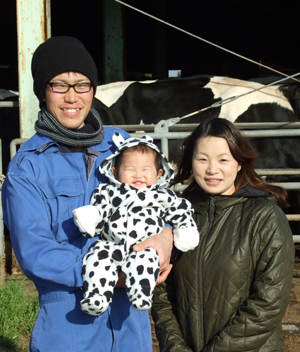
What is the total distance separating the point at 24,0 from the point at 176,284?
315cm

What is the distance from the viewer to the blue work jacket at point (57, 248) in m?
1.58

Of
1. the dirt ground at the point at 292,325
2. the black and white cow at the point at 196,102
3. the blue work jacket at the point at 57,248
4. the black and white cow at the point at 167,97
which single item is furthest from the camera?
the black and white cow at the point at 167,97

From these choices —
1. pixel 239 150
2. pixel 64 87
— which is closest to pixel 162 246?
pixel 239 150

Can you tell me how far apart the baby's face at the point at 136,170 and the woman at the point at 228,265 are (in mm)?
208

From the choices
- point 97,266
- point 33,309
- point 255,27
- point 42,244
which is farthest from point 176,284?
point 255,27

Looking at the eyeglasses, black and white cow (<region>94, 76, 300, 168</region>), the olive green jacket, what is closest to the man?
the eyeglasses

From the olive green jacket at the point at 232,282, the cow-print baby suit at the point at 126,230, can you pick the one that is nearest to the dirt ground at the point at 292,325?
the olive green jacket at the point at 232,282

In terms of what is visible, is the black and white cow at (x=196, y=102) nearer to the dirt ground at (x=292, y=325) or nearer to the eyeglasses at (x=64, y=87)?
the dirt ground at (x=292, y=325)

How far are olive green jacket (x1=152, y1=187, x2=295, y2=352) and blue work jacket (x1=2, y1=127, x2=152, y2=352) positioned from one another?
0.18 meters

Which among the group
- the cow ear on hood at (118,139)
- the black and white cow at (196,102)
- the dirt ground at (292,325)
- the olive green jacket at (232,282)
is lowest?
the dirt ground at (292,325)

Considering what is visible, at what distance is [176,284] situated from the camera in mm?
1904

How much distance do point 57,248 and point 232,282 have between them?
27.0 inches

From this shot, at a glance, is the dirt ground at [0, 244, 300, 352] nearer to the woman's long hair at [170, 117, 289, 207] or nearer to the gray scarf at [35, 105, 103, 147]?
the woman's long hair at [170, 117, 289, 207]

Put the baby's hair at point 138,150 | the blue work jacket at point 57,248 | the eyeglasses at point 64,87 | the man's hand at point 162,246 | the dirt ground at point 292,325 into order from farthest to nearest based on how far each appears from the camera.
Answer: the dirt ground at point 292,325
the baby's hair at point 138,150
the eyeglasses at point 64,87
the man's hand at point 162,246
the blue work jacket at point 57,248
